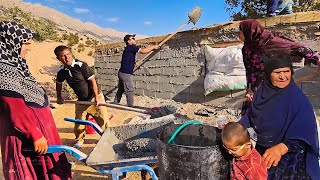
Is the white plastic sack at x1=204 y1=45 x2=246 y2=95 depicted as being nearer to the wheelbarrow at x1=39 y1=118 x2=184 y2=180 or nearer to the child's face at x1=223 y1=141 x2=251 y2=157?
the wheelbarrow at x1=39 y1=118 x2=184 y2=180

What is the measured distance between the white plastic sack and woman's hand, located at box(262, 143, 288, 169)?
4.15m

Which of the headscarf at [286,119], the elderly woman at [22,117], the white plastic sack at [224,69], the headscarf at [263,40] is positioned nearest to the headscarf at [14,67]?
the elderly woman at [22,117]

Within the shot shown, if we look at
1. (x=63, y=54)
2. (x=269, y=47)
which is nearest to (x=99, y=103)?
(x=63, y=54)

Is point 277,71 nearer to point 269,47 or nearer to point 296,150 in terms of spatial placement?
point 296,150

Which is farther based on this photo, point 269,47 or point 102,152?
point 269,47

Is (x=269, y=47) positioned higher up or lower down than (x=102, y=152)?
higher up

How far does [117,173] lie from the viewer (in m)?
2.57

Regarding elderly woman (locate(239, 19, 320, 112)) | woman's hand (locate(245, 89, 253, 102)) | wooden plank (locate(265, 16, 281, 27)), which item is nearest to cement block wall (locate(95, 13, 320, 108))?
wooden plank (locate(265, 16, 281, 27))

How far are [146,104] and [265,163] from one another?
642 cm

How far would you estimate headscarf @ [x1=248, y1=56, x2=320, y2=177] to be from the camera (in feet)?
6.73

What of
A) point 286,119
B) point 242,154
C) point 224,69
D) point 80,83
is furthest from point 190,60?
point 242,154

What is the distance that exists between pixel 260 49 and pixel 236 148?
74.8 inches

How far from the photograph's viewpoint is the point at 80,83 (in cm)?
470

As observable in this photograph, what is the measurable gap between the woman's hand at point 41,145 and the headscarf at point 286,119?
1804mm
